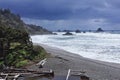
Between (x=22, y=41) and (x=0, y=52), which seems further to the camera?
(x=22, y=41)

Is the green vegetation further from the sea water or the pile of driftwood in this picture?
the sea water

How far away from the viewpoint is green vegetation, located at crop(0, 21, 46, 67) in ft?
66.8

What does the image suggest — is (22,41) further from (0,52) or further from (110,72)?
(110,72)

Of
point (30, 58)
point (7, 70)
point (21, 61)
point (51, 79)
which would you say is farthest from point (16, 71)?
point (30, 58)

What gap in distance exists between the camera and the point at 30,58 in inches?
867

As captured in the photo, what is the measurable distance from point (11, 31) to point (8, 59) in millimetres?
3135

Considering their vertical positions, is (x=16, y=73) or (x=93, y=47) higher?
(x=16, y=73)

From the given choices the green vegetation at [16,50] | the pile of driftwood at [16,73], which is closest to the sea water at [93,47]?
the green vegetation at [16,50]

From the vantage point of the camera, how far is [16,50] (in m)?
21.7

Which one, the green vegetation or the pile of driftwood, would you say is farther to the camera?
the green vegetation

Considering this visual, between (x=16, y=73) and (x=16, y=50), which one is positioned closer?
(x=16, y=73)

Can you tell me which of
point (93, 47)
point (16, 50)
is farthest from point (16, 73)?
point (93, 47)

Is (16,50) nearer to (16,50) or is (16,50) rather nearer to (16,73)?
(16,50)

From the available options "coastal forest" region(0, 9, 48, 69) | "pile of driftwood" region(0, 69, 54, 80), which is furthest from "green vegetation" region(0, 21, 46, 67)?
"pile of driftwood" region(0, 69, 54, 80)
